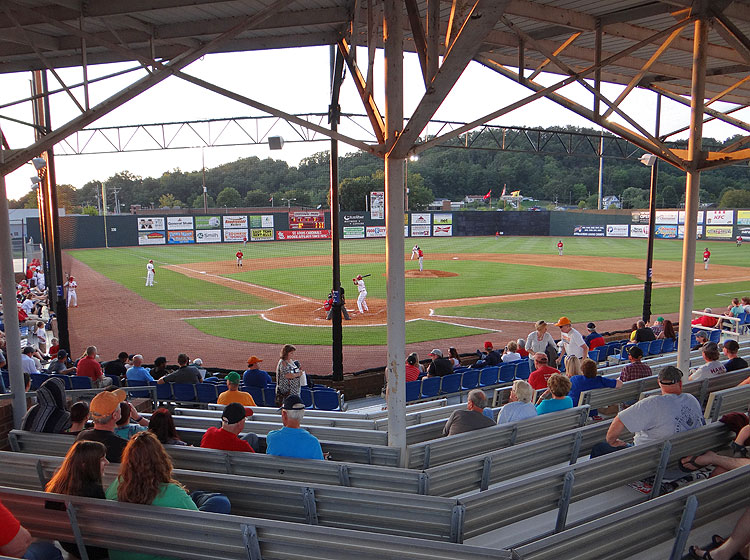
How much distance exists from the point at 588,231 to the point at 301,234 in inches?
1259

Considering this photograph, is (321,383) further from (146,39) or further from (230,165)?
(230,165)

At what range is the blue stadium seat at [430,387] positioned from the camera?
9.95 m

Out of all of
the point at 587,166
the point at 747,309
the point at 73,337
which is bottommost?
the point at 73,337

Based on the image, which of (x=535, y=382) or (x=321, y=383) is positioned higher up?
(x=535, y=382)

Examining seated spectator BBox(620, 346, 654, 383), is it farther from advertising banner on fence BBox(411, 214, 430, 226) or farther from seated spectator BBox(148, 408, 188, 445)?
advertising banner on fence BBox(411, 214, 430, 226)

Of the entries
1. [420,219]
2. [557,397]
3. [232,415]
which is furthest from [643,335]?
[420,219]

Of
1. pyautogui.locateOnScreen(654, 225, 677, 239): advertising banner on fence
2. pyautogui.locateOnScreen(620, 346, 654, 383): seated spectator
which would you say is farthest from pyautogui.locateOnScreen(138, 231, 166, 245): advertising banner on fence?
pyautogui.locateOnScreen(620, 346, 654, 383): seated spectator

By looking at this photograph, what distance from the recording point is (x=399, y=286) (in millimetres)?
5797

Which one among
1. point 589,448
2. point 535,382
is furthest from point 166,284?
point 589,448

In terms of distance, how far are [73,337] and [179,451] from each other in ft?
55.2

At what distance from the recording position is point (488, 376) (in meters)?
10.7

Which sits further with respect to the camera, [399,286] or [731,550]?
[399,286]

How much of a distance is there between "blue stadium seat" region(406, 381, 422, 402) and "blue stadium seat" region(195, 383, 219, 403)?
327 centimetres

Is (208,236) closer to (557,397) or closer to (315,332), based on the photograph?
(315,332)
